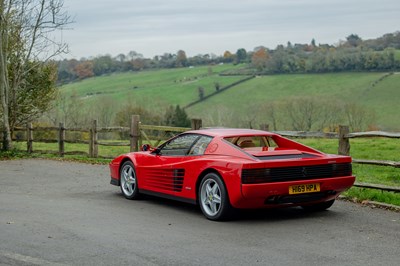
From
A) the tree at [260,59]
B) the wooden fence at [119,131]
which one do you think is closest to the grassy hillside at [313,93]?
the tree at [260,59]

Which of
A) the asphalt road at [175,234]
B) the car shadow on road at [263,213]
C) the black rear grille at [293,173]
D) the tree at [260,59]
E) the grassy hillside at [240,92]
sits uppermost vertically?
the tree at [260,59]

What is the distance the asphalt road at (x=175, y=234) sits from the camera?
645cm

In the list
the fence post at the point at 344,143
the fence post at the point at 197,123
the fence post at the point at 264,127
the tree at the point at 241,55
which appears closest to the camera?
the fence post at the point at 344,143

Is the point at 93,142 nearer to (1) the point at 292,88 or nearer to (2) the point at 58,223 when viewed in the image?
(2) the point at 58,223

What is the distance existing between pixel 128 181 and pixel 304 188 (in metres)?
3.71

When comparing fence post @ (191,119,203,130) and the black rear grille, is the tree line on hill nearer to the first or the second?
fence post @ (191,119,203,130)

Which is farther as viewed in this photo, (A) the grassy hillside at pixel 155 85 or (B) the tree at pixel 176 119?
(A) the grassy hillside at pixel 155 85

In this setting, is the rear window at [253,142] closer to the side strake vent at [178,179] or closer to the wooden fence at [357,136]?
the side strake vent at [178,179]

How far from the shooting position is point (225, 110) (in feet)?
257

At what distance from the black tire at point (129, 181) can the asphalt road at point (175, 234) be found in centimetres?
20

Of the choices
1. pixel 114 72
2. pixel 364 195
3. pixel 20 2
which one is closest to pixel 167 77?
pixel 114 72

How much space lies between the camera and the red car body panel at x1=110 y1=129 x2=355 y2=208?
27.7 ft

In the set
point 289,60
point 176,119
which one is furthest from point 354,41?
point 176,119

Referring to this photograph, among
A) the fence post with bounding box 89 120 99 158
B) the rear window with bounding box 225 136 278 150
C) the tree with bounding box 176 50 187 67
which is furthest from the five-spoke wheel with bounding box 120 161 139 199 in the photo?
the tree with bounding box 176 50 187 67
